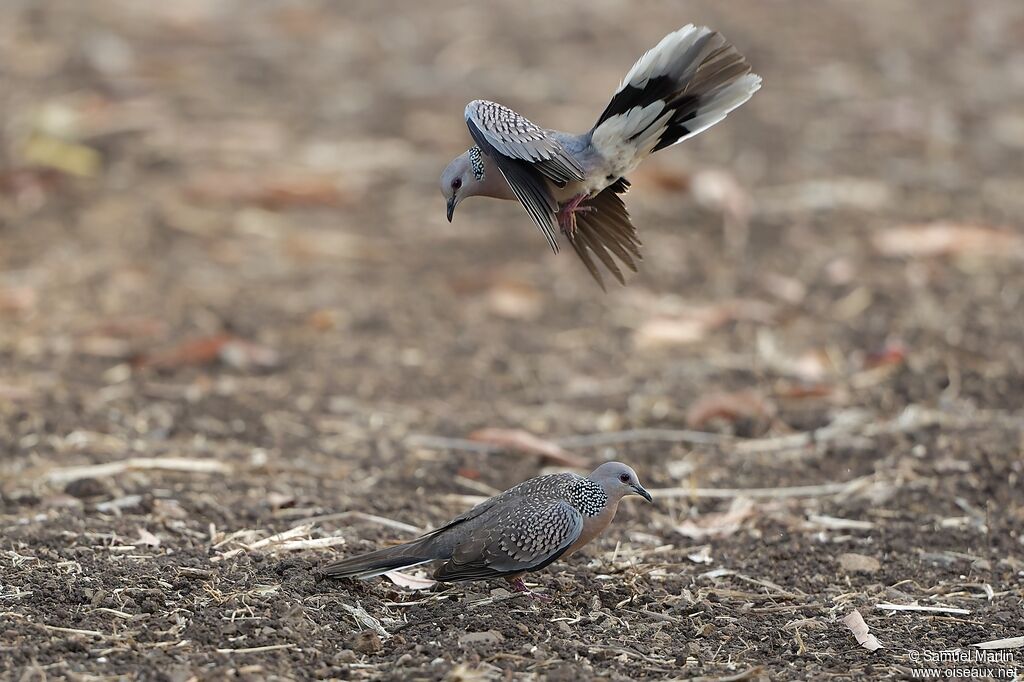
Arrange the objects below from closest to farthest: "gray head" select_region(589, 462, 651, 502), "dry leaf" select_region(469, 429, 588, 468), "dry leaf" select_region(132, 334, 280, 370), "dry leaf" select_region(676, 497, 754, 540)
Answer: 1. "gray head" select_region(589, 462, 651, 502)
2. "dry leaf" select_region(676, 497, 754, 540)
3. "dry leaf" select_region(469, 429, 588, 468)
4. "dry leaf" select_region(132, 334, 280, 370)

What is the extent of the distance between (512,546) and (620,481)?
48 cm

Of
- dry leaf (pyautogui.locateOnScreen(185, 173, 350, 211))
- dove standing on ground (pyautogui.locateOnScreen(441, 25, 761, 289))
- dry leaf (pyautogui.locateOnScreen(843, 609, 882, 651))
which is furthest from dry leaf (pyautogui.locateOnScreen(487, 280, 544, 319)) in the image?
dry leaf (pyautogui.locateOnScreen(843, 609, 882, 651))

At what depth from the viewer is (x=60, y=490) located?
15.8ft

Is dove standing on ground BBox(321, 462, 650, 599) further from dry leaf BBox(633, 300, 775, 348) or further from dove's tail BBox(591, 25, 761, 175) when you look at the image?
dry leaf BBox(633, 300, 775, 348)

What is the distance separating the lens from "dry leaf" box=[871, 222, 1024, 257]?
7.59 meters

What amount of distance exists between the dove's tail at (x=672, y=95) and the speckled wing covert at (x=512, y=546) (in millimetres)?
1118

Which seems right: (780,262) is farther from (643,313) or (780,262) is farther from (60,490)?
(60,490)

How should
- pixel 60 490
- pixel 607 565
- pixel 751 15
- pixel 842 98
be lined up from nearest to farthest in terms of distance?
pixel 607 565 < pixel 60 490 < pixel 842 98 < pixel 751 15

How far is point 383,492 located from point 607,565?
3.64ft

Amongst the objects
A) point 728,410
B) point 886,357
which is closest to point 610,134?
point 728,410

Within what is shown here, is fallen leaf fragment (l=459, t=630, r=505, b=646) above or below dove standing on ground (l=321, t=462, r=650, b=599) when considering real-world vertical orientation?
Answer: below

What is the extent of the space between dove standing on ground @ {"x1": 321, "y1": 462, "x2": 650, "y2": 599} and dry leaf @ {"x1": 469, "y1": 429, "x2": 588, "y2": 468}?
1309 mm

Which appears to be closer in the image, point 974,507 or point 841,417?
point 974,507

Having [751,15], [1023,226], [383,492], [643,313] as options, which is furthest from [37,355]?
[751,15]
